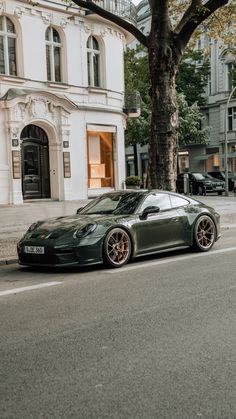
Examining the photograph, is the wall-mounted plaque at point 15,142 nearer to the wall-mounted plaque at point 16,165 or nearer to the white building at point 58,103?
the white building at point 58,103

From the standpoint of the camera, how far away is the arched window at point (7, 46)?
75.1 feet

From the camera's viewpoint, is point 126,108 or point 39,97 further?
point 126,108

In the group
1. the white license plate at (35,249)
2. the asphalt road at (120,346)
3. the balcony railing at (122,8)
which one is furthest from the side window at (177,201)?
the balcony railing at (122,8)

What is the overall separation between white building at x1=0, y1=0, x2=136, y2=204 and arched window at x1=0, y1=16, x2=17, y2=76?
40 mm

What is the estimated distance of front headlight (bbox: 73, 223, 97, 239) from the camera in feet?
27.7

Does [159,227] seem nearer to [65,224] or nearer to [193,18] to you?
[65,224]

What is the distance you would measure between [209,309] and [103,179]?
21.9m

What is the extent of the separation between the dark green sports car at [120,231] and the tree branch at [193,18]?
17.1ft

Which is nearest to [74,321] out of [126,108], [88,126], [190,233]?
[190,233]

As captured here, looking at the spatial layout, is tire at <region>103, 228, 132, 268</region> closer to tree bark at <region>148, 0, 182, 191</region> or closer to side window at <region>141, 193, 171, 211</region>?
side window at <region>141, 193, 171, 211</region>

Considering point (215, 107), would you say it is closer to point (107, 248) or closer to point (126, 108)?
point (126, 108)

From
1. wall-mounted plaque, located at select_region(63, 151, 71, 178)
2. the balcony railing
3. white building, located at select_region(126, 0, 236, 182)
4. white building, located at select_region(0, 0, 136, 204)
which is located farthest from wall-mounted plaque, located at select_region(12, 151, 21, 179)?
white building, located at select_region(126, 0, 236, 182)

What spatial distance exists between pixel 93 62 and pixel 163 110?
46.3 ft

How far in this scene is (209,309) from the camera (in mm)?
5781
